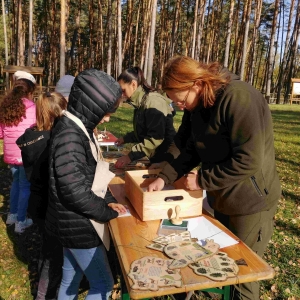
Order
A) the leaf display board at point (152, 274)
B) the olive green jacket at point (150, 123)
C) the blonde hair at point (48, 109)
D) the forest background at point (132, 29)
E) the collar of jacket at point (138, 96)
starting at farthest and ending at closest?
the forest background at point (132, 29)
the collar of jacket at point (138, 96)
the olive green jacket at point (150, 123)
the blonde hair at point (48, 109)
the leaf display board at point (152, 274)

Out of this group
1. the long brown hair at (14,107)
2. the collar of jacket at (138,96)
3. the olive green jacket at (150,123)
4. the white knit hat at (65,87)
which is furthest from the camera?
the white knit hat at (65,87)

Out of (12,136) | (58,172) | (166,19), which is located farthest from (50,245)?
(166,19)

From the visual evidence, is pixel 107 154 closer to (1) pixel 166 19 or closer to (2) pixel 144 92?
(2) pixel 144 92

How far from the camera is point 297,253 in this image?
10.9 ft

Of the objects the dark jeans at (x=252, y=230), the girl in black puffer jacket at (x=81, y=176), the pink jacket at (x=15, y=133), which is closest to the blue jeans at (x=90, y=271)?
the girl in black puffer jacket at (x=81, y=176)

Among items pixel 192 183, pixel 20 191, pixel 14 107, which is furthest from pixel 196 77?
pixel 20 191

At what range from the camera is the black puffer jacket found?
4.94ft

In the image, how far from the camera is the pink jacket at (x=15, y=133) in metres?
3.32

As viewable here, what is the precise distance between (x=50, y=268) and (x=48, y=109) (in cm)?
119

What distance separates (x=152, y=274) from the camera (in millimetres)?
1230

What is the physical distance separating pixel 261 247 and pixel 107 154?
1918 mm

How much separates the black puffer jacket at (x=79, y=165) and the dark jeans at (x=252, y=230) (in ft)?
2.17

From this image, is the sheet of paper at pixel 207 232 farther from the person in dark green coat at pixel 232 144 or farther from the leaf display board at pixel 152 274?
the leaf display board at pixel 152 274

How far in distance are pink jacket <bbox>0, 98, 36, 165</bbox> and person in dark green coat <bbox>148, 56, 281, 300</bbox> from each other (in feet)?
7.07
